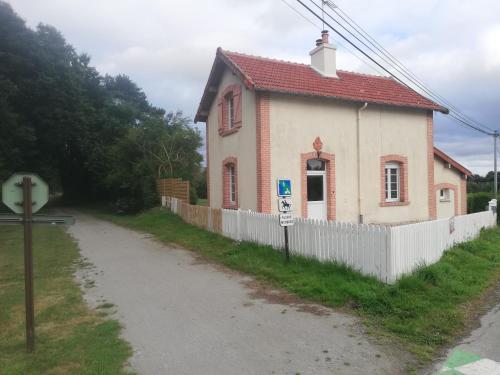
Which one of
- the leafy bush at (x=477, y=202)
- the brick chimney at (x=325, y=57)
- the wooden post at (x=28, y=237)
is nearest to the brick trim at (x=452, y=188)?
the leafy bush at (x=477, y=202)

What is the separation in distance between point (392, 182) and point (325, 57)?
5.48m

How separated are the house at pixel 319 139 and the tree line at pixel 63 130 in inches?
323

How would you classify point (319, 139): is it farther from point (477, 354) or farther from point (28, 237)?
point (28, 237)

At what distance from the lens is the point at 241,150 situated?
14547 mm

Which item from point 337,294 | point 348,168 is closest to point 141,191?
point 348,168

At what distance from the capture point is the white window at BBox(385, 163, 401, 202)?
52.5 feet

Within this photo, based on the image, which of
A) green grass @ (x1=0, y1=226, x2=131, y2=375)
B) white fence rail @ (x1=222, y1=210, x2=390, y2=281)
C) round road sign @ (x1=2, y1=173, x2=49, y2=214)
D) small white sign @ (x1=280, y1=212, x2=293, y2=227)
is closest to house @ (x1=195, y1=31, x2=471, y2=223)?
white fence rail @ (x1=222, y1=210, x2=390, y2=281)

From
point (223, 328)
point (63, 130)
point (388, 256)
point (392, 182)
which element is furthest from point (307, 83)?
point (63, 130)

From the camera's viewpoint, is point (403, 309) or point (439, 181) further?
point (439, 181)

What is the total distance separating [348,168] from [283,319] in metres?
9.75

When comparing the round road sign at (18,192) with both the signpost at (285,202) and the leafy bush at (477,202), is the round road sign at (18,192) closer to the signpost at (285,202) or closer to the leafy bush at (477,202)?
the signpost at (285,202)

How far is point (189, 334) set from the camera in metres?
5.31

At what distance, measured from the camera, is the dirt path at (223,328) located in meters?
4.42

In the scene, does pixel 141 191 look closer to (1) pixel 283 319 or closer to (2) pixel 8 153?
(2) pixel 8 153
